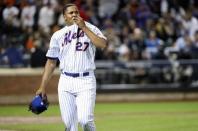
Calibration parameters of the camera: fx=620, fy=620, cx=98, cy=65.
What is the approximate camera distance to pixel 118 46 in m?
19.7

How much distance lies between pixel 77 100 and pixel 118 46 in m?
11.5

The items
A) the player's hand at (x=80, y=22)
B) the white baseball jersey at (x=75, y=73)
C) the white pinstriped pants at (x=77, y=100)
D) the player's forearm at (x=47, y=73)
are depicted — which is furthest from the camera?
the player's forearm at (x=47, y=73)

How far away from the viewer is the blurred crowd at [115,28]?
62.9 feet

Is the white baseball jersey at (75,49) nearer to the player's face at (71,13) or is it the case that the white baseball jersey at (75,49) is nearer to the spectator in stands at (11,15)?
the player's face at (71,13)

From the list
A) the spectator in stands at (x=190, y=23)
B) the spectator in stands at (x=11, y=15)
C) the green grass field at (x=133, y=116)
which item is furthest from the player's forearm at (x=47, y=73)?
the spectator in stands at (x=190, y=23)

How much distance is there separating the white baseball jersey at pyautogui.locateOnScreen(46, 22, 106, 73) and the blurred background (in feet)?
33.6

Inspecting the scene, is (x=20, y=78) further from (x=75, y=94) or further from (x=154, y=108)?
(x=75, y=94)

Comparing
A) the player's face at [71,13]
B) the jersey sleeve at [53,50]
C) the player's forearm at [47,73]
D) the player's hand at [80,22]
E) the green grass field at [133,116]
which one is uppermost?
the player's face at [71,13]

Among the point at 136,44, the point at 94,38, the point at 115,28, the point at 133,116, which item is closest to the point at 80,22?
the point at 94,38

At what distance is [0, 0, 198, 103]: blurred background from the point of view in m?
18.8

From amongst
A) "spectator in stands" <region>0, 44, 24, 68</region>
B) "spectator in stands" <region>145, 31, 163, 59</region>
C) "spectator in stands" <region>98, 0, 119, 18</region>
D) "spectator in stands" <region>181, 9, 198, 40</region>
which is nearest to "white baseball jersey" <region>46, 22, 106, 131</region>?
"spectator in stands" <region>0, 44, 24, 68</region>

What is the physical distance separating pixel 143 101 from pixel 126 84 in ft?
3.24

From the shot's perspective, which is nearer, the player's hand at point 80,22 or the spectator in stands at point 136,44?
the player's hand at point 80,22

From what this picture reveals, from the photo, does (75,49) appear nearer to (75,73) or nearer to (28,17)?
(75,73)
